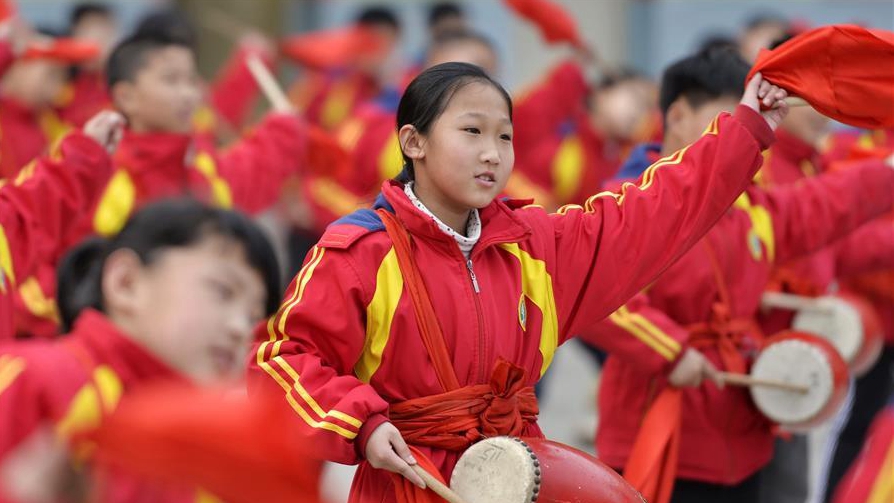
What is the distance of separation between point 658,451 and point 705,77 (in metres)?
1.15

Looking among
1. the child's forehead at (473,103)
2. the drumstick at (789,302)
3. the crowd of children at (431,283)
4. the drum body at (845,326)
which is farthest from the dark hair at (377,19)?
the child's forehead at (473,103)

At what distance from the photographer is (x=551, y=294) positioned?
12.1ft

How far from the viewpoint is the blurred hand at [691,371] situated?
443 centimetres

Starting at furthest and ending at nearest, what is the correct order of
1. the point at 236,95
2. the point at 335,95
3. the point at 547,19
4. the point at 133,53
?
the point at 335,95, the point at 236,95, the point at 547,19, the point at 133,53

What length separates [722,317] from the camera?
4594 millimetres

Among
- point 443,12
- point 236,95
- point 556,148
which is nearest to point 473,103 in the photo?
point 556,148

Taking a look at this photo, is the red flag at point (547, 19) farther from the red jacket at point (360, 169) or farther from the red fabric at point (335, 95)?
the red fabric at point (335, 95)

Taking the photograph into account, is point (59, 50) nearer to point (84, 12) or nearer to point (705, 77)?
point (705, 77)

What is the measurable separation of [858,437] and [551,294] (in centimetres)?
305

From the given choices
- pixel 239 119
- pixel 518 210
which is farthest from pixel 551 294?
pixel 239 119

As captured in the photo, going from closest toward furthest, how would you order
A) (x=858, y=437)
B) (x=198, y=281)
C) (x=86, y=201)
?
(x=198, y=281), (x=86, y=201), (x=858, y=437)

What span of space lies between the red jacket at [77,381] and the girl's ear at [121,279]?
0.15ft

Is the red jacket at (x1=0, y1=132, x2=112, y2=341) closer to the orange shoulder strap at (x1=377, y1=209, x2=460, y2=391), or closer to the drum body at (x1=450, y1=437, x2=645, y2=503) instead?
the orange shoulder strap at (x1=377, y1=209, x2=460, y2=391)

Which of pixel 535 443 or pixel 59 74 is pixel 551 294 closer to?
pixel 535 443
